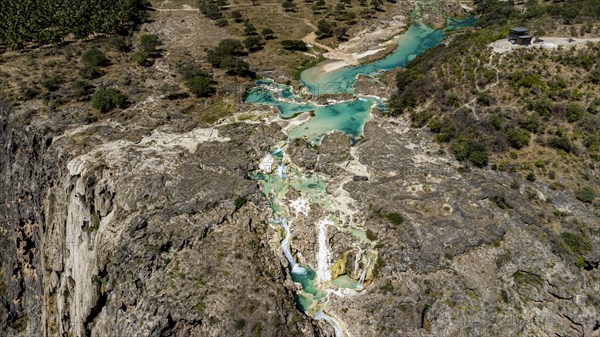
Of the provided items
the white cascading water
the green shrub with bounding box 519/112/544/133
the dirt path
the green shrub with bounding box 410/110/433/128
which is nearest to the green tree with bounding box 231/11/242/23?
the green shrub with bounding box 410/110/433/128

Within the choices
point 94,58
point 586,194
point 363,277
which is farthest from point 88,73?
point 586,194

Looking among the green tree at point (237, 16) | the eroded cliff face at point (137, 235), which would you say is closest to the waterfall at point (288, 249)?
the eroded cliff face at point (137, 235)

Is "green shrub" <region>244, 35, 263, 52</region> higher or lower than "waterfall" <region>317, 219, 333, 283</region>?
higher

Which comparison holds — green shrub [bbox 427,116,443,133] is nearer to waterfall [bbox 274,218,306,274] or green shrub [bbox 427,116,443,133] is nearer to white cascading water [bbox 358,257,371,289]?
white cascading water [bbox 358,257,371,289]

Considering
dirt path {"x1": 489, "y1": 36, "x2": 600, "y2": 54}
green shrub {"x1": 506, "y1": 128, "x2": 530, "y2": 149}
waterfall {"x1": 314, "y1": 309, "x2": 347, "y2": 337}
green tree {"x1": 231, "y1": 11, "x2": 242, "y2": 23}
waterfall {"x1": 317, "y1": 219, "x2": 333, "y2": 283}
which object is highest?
dirt path {"x1": 489, "y1": 36, "x2": 600, "y2": 54}

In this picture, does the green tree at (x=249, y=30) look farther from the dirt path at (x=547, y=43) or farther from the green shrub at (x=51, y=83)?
the dirt path at (x=547, y=43)

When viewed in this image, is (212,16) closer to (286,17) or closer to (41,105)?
(286,17)

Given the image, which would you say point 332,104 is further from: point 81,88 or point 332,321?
point 81,88

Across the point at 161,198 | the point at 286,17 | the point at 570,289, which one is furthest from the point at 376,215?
the point at 286,17

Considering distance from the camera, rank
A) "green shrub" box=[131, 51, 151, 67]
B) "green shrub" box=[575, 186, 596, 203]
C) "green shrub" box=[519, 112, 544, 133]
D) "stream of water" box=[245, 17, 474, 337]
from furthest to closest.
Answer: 1. "green shrub" box=[131, 51, 151, 67]
2. "green shrub" box=[519, 112, 544, 133]
3. "green shrub" box=[575, 186, 596, 203]
4. "stream of water" box=[245, 17, 474, 337]
